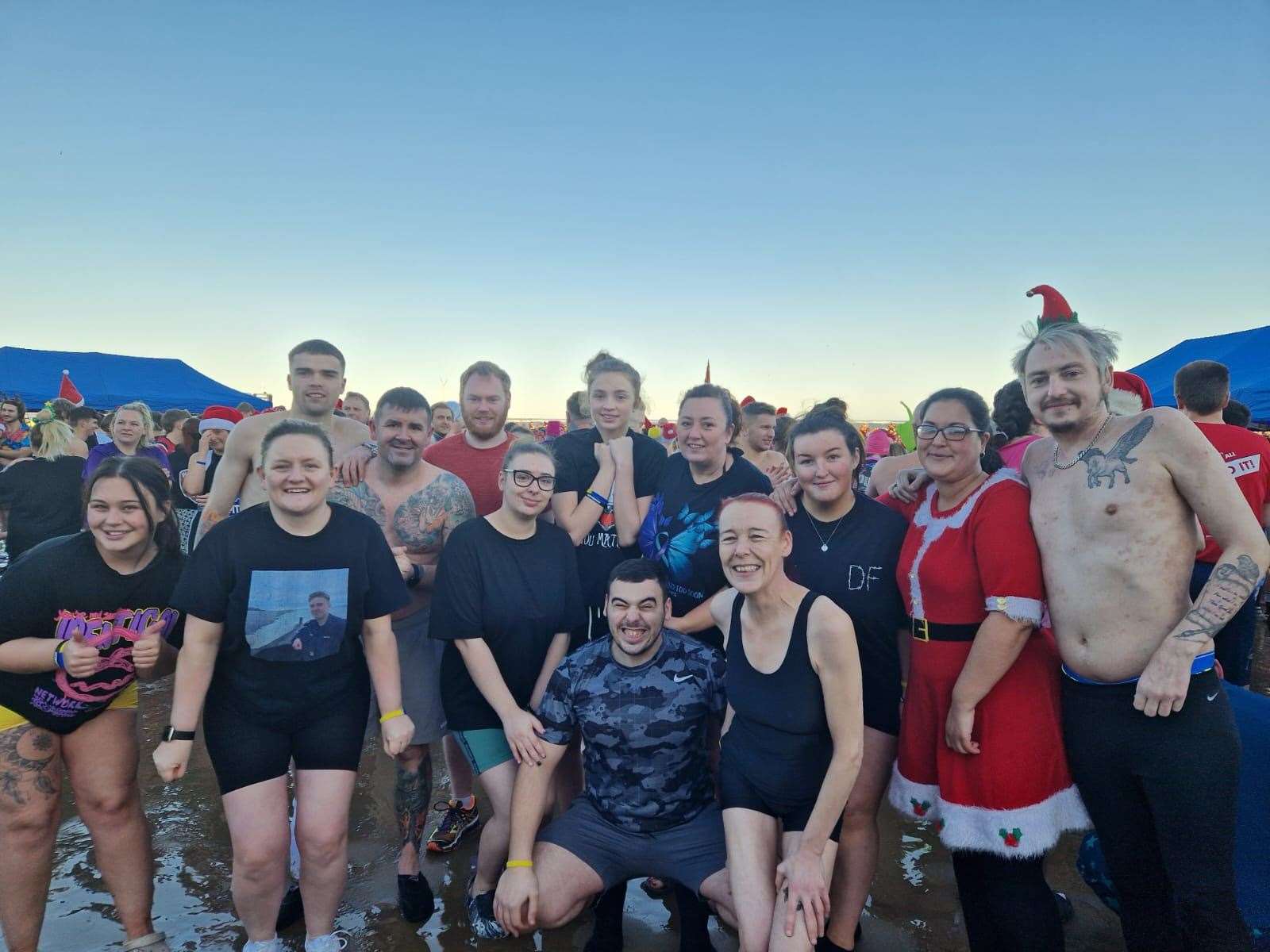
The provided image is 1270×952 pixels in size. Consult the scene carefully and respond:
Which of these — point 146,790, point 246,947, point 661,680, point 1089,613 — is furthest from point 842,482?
point 146,790

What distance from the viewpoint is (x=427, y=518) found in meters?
3.59

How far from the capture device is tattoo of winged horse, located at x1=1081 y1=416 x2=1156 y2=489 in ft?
7.54

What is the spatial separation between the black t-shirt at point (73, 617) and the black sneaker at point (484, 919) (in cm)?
178

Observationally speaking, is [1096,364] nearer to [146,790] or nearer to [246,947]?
[246,947]

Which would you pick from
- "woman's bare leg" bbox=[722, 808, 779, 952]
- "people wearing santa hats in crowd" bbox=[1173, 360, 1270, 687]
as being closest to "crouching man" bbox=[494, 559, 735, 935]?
"woman's bare leg" bbox=[722, 808, 779, 952]

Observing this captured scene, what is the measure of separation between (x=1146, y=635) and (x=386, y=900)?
11.4 ft

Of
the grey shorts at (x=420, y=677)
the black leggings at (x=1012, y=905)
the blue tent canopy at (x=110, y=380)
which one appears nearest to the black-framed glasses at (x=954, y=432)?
the black leggings at (x=1012, y=905)

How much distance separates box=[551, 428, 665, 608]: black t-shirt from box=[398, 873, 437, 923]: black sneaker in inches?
61.0

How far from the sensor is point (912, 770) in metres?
2.59

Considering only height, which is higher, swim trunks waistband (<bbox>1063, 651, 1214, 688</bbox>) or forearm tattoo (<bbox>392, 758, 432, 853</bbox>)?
swim trunks waistband (<bbox>1063, 651, 1214, 688</bbox>)

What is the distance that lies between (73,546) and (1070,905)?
187 inches

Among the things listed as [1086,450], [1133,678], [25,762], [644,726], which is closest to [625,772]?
[644,726]

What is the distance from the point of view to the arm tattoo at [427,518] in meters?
3.58

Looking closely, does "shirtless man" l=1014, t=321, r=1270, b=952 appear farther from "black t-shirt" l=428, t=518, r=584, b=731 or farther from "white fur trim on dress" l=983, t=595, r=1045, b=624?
"black t-shirt" l=428, t=518, r=584, b=731
